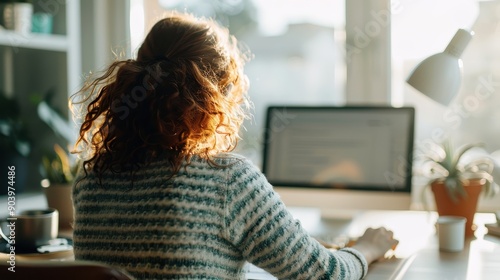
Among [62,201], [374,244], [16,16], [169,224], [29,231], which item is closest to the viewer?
[169,224]

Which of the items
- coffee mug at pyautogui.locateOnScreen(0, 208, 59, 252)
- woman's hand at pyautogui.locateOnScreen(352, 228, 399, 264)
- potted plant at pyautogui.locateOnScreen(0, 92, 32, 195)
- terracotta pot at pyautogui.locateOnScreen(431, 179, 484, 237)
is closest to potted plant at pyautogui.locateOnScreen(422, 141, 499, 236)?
terracotta pot at pyautogui.locateOnScreen(431, 179, 484, 237)

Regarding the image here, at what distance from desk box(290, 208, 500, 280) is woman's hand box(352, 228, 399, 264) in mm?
30

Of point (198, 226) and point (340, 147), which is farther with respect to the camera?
point (340, 147)

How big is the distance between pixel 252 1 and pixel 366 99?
58cm

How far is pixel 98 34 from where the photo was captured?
258 centimetres

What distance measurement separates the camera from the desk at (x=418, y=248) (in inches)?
51.1

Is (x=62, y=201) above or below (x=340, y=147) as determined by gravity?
below

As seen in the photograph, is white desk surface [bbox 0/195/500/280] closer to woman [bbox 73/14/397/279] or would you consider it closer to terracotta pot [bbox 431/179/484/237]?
terracotta pot [bbox 431/179/484/237]

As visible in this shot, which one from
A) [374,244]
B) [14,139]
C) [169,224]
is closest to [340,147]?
[374,244]

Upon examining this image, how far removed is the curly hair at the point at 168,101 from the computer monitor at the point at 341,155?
0.75m

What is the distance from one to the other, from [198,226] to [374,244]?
521 mm

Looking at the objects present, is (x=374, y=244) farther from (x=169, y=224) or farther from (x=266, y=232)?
(x=169, y=224)

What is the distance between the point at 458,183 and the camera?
1.63 metres

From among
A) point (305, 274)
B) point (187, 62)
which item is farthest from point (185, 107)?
point (305, 274)
